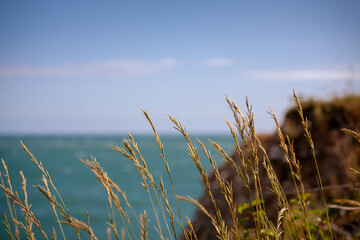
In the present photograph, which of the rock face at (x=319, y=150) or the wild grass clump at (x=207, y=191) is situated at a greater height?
the wild grass clump at (x=207, y=191)

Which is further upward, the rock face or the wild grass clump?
the wild grass clump

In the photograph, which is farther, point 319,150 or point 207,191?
point 319,150

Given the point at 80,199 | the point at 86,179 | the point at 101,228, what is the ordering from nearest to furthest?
the point at 101,228, the point at 80,199, the point at 86,179

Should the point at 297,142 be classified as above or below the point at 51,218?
above

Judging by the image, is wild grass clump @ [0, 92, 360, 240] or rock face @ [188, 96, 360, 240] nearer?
wild grass clump @ [0, 92, 360, 240]

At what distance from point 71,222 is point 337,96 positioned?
17.0ft

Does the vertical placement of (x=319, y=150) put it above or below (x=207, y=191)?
below

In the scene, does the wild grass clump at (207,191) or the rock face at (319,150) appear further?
the rock face at (319,150)

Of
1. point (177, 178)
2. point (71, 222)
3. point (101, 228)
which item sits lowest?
point (177, 178)

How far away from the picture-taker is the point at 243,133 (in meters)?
1.15

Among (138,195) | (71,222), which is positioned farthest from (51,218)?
(71,222)

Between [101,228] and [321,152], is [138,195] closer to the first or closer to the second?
[101,228]

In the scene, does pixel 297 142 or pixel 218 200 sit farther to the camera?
pixel 218 200

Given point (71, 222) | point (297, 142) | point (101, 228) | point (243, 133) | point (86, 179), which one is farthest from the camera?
point (86, 179)
